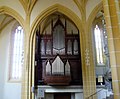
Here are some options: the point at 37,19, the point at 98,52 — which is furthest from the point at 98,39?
the point at 37,19

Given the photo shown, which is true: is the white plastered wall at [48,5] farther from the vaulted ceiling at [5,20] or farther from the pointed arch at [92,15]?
the vaulted ceiling at [5,20]

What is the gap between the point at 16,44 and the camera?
1359cm

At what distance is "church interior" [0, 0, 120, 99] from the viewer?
1036 cm

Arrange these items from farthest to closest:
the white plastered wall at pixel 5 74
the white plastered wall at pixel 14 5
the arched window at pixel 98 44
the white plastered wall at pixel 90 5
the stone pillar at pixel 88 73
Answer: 1. the arched window at pixel 98 44
2. the white plastered wall at pixel 5 74
3. the white plastered wall at pixel 14 5
4. the white plastered wall at pixel 90 5
5. the stone pillar at pixel 88 73

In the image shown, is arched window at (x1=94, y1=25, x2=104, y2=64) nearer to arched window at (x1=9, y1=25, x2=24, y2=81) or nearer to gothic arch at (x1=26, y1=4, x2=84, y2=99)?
gothic arch at (x1=26, y1=4, x2=84, y2=99)

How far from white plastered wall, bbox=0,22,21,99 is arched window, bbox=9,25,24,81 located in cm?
34

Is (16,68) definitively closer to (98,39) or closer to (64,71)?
(64,71)

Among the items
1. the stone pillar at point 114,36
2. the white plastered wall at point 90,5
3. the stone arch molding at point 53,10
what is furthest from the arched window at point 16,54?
the stone pillar at point 114,36

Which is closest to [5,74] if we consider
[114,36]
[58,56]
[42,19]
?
[58,56]

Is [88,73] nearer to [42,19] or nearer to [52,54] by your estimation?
[52,54]

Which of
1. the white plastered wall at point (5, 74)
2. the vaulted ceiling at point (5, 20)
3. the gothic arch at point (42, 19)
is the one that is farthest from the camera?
the vaulted ceiling at point (5, 20)

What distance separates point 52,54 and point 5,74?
3.88m

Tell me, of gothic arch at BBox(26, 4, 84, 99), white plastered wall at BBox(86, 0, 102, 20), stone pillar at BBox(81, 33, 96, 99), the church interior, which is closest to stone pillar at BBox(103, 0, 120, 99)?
the church interior

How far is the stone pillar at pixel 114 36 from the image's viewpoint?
390cm
